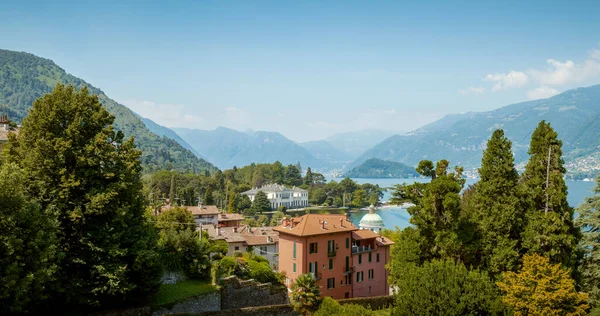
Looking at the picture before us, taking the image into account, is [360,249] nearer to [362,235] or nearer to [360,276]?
[362,235]

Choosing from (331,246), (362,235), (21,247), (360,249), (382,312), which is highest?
(21,247)

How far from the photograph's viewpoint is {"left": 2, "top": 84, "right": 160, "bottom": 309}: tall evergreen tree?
18547mm

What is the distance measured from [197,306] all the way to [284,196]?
119641mm

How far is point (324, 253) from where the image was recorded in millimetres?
33781

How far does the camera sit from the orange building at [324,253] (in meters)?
33.1

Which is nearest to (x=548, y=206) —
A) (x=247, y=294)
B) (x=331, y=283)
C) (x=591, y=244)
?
(x=591, y=244)

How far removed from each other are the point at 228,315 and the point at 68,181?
9.48 m

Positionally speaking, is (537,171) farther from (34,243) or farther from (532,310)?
(34,243)

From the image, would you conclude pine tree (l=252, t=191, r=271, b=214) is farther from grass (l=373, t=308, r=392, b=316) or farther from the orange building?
grass (l=373, t=308, r=392, b=316)

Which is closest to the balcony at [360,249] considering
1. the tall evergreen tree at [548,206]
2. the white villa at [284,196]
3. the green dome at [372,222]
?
the tall evergreen tree at [548,206]

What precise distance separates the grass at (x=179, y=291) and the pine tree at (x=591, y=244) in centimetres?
1922

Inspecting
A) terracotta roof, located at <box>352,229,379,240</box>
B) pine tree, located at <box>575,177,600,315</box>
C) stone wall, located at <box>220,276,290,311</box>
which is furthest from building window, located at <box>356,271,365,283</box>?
pine tree, located at <box>575,177,600,315</box>

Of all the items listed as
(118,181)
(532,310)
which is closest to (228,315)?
(118,181)

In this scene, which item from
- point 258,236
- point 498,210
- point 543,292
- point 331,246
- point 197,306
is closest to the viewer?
point 543,292
